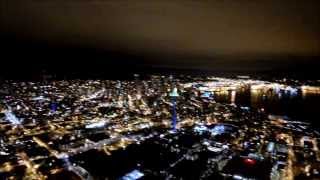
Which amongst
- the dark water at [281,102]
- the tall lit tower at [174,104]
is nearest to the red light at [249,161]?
the dark water at [281,102]

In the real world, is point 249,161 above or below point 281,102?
below

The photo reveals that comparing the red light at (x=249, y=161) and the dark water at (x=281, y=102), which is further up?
the dark water at (x=281, y=102)

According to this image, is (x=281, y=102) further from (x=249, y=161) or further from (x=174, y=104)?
(x=174, y=104)

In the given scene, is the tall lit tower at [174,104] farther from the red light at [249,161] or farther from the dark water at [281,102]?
the red light at [249,161]

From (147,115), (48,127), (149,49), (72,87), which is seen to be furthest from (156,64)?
(48,127)

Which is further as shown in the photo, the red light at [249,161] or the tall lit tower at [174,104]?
the tall lit tower at [174,104]

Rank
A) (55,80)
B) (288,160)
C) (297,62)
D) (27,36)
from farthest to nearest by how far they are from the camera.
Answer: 1. (27,36)
2. (55,80)
3. (297,62)
4. (288,160)

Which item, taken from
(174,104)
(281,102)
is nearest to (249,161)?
(281,102)

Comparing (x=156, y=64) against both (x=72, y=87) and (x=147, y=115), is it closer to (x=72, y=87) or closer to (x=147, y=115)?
(x=147, y=115)

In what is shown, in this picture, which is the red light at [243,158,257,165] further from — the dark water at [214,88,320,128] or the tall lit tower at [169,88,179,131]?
the tall lit tower at [169,88,179,131]
